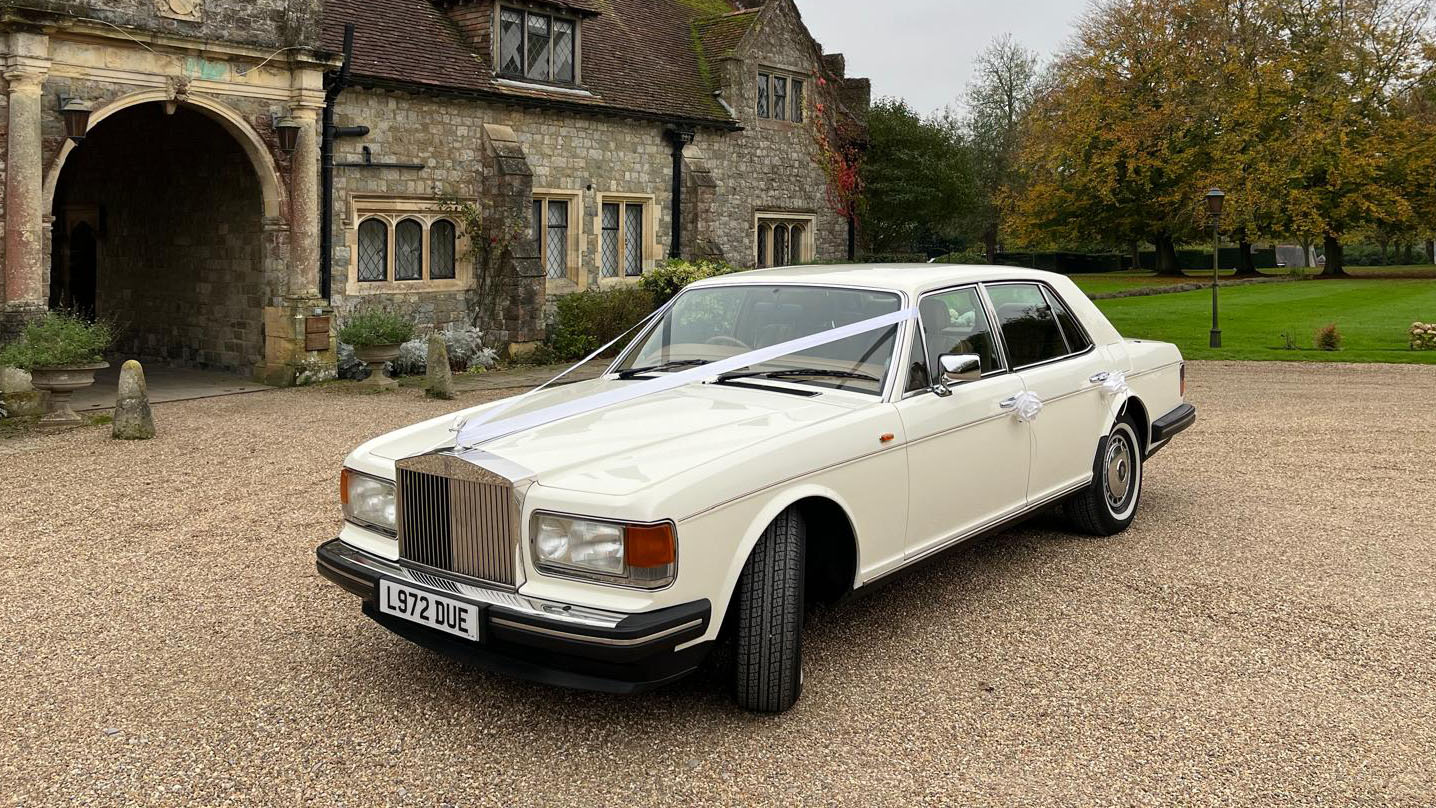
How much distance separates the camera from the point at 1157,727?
14.4 feet

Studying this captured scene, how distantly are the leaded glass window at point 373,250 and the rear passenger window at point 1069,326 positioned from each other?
12163 millimetres

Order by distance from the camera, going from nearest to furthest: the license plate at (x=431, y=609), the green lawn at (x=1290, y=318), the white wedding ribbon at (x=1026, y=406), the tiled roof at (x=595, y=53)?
the license plate at (x=431, y=609)
the white wedding ribbon at (x=1026, y=406)
the tiled roof at (x=595, y=53)
the green lawn at (x=1290, y=318)

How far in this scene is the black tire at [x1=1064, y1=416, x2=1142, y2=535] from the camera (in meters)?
6.92

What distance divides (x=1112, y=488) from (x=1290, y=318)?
2180 centimetres

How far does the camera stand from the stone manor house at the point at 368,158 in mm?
13203

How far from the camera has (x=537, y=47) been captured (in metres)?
19.1

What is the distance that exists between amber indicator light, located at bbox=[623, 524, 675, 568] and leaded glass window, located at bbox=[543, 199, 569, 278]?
15949 millimetres

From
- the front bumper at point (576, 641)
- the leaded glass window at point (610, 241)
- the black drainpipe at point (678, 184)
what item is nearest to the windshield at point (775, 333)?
the front bumper at point (576, 641)

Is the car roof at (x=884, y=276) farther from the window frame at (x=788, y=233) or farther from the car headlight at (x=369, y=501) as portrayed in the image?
the window frame at (x=788, y=233)

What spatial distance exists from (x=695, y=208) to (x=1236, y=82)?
26.6m

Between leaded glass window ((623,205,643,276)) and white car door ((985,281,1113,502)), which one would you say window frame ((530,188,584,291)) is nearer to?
leaded glass window ((623,205,643,276))

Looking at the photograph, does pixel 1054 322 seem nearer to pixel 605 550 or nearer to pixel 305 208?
pixel 605 550

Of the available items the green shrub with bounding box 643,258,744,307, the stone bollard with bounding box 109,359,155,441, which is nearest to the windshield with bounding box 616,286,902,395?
the stone bollard with bounding box 109,359,155,441

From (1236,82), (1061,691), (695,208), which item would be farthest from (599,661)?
(1236,82)
